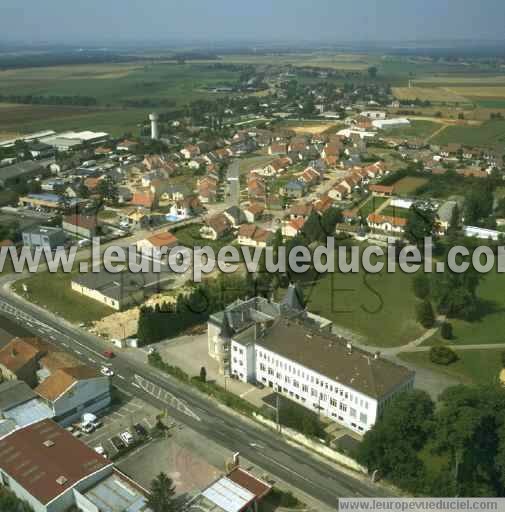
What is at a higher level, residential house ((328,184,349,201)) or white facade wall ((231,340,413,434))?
residential house ((328,184,349,201))

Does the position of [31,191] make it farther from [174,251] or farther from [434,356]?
[434,356]

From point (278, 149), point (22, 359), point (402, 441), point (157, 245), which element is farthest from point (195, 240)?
point (278, 149)

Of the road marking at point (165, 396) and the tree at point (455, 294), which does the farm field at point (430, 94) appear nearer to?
the tree at point (455, 294)

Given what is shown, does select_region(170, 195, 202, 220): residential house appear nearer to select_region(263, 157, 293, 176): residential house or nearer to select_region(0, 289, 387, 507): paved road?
select_region(263, 157, 293, 176): residential house

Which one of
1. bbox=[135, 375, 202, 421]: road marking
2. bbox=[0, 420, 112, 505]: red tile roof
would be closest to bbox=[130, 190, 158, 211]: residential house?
bbox=[135, 375, 202, 421]: road marking

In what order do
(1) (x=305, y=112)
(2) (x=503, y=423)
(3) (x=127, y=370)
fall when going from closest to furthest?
(2) (x=503, y=423)
(3) (x=127, y=370)
(1) (x=305, y=112)

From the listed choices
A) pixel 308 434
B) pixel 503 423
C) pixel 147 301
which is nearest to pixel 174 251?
pixel 147 301

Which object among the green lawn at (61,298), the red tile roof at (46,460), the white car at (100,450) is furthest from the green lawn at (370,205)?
the red tile roof at (46,460)
